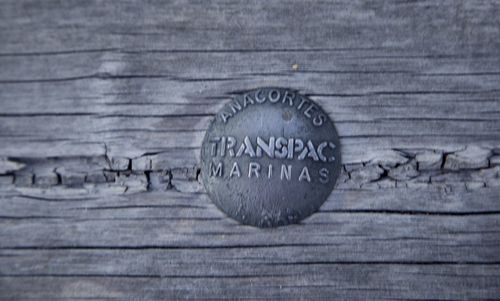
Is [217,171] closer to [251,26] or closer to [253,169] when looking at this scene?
[253,169]

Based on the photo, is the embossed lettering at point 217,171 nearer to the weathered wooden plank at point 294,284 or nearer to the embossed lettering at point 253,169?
the embossed lettering at point 253,169

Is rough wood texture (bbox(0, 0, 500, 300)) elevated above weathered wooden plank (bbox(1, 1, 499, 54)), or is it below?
below

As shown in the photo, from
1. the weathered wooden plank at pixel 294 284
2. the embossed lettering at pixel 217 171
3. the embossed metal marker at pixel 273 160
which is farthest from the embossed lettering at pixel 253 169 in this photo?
the weathered wooden plank at pixel 294 284

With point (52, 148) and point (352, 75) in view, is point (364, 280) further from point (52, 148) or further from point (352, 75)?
point (52, 148)

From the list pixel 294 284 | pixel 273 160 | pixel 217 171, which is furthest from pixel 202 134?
pixel 294 284

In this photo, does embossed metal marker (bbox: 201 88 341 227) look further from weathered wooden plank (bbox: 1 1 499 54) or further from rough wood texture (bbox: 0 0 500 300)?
weathered wooden plank (bbox: 1 1 499 54)

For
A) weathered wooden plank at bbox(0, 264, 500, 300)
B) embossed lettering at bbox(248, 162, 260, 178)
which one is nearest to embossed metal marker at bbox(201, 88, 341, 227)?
embossed lettering at bbox(248, 162, 260, 178)
